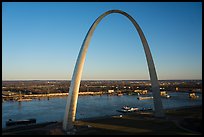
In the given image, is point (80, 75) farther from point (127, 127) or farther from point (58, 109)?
point (58, 109)

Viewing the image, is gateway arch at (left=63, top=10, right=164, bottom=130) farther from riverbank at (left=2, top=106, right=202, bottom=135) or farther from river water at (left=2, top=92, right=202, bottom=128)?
river water at (left=2, top=92, right=202, bottom=128)

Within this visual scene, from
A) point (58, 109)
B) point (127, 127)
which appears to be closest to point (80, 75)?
point (127, 127)

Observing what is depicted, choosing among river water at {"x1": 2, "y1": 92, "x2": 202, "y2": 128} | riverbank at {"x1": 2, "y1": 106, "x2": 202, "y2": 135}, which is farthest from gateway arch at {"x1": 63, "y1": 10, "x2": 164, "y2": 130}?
river water at {"x1": 2, "y1": 92, "x2": 202, "y2": 128}

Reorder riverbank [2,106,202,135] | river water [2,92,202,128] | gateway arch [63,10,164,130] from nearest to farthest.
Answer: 1. riverbank [2,106,202,135]
2. gateway arch [63,10,164,130]
3. river water [2,92,202,128]

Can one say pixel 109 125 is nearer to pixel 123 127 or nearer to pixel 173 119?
pixel 123 127

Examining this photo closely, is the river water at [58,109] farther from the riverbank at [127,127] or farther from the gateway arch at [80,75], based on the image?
the gateway arch at [80,75]

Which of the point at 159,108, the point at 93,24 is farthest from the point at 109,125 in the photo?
the point at 93,24

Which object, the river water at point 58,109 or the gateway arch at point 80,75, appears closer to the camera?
the gateway arch at point 80,75

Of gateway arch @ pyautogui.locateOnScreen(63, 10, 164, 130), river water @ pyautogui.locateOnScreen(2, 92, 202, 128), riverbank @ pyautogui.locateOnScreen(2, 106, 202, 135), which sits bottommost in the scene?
river water @ pyautogui.locateOnScreen(2, 92, 202, 128)

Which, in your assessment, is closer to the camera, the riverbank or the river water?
the riverbank

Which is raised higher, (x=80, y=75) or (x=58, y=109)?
(x=80, y=75)

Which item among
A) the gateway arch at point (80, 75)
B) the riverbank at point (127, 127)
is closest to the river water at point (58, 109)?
the riverbank at point (127, 127)
